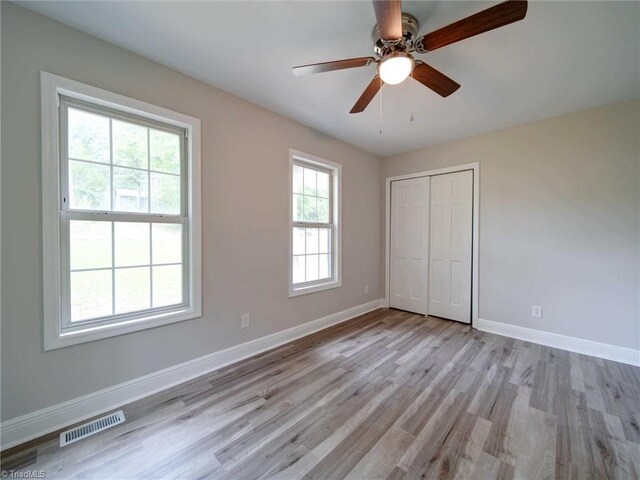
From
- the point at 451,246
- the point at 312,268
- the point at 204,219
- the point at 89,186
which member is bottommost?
the point at 312,268

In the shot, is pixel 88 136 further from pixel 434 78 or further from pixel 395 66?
pixel 434 78

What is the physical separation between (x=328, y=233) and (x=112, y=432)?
2678 mm

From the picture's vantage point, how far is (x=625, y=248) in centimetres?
244

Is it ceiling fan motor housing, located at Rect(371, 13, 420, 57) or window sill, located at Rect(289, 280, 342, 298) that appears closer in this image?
ceiling fan motor housing, located at Rect(371, 13, 420, 57)

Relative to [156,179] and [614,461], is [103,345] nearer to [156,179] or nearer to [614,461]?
[156,179]

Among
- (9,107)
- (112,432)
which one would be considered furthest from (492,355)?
(9,107)

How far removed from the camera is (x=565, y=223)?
8.91 ft

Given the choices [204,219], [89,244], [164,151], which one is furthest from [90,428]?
[164,151]

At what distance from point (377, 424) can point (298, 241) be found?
6.44 ft

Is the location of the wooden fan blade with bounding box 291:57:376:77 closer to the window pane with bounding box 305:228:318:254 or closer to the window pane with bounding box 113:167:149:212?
the window pane with bounding box 113:167:149:212

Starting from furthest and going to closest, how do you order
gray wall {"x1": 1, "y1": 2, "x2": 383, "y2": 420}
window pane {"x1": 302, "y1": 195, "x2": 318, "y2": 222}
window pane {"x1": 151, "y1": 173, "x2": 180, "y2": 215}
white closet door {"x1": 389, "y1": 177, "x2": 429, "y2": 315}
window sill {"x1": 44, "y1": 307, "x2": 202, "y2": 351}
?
white closet door {"x1": 389, "y1": 177, "x2": 429, "y2": 315}, window pane {"x1": 302, "y1": 195, "x2": 318, "y2": 222}, window pane {"x1": 151, "y1": 173, "x2": 180, "y2": 215}, window sill {"x1": 44, "y1": 307, "x2": 202, "y2": 351}, gray wall {"x1": 1, "y1": 2, "x2": 383, "y2": 420}

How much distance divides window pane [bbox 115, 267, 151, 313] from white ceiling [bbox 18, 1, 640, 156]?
160 cm

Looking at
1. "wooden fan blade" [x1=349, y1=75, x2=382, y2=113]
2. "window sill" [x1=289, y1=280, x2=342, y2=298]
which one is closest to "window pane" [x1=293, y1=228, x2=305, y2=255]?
"window sill" [x1=289, y1=280, x2=342, y2=298]

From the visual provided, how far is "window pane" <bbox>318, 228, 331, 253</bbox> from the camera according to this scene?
337cm
